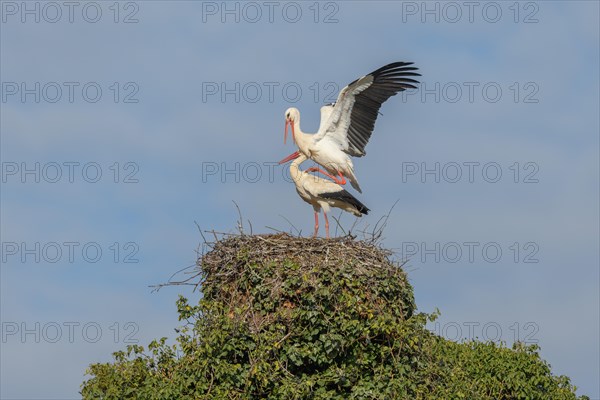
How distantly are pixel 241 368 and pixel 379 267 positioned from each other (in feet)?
7.95

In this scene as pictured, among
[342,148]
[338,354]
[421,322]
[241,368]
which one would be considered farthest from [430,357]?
[342,148]

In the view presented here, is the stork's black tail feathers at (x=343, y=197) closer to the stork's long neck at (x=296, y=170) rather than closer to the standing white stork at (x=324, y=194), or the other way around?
the standing white stork at (x=324, y=194)

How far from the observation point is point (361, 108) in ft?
62.2

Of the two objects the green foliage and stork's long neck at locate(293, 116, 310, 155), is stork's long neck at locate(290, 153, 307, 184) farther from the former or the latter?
the green foliage

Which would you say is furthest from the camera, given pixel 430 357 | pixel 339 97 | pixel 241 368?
pixel 339 97

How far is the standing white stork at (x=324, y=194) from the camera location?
18281mm

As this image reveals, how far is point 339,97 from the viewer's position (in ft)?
61.4

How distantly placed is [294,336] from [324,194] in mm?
3566

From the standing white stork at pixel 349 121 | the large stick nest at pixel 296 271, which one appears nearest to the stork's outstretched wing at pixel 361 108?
the standing white stork at pixel 349 121

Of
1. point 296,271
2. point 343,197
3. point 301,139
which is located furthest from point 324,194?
point 296,271

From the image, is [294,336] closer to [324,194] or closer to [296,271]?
[296,271]

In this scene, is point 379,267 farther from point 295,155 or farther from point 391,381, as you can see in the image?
point 295,155

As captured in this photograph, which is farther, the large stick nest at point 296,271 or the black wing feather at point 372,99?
the black wing feather at point 372,99

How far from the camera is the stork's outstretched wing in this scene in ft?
61.8
